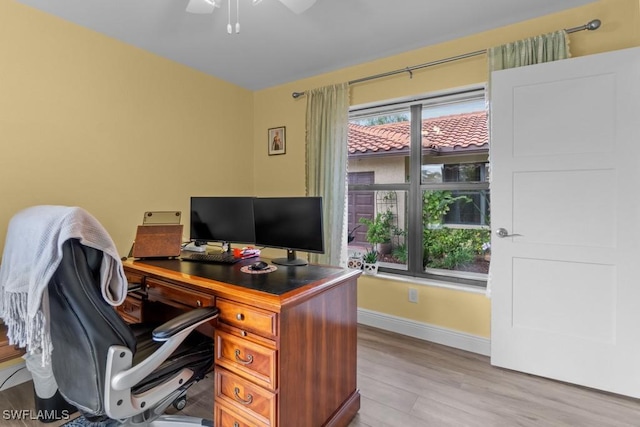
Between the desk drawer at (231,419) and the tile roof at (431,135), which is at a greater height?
the tile roof at (431,135)

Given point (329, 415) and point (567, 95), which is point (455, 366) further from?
point (567, 95)

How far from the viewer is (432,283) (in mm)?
2701

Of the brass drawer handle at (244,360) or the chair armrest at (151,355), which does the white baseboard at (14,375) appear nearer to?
the chair armrest at (151,355)

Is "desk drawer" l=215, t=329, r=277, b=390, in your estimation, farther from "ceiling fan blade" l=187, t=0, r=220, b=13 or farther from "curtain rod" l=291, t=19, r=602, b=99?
"curtain rod" l=291, t=19, r=602, b=99

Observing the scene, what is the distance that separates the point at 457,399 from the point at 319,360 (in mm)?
1004

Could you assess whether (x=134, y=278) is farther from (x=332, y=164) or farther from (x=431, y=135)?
(x=431, y=135)

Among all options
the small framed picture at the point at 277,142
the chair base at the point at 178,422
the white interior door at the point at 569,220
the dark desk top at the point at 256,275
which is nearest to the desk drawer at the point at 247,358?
the dark desk top at the point at 256,275

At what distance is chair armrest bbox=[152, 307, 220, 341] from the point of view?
4.05 feet

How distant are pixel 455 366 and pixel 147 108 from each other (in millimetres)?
3145

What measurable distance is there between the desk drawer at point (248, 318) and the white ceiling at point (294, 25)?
1857mm

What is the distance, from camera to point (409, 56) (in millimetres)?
2715

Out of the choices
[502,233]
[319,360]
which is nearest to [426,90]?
[502,233]

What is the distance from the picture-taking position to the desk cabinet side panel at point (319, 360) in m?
1.32

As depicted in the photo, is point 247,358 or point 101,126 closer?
point 247,358
